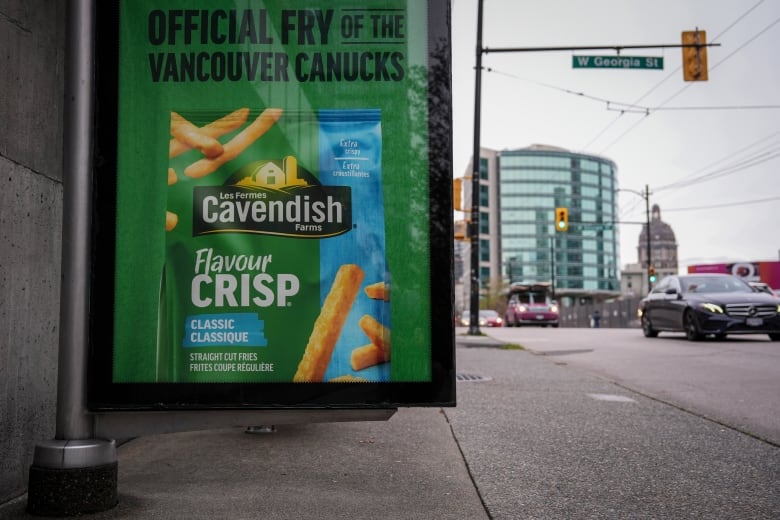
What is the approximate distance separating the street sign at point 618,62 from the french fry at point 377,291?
15016 mm

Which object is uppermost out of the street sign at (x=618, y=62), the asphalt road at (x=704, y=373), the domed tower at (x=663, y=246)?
the domed tower at (x=663, y=246)

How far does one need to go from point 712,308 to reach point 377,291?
13429mm

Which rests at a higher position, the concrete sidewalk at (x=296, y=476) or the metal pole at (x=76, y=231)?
the metal pole at (x=76, y=231)

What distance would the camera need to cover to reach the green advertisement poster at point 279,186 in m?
2.90

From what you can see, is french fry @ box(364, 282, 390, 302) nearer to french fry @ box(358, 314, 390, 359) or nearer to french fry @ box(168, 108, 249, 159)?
french fry @ box(358, 314, 390, 359)

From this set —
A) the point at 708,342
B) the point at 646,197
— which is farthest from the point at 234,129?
the point at 646,197

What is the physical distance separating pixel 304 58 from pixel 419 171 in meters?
0.69

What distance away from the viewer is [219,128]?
2.95 metres

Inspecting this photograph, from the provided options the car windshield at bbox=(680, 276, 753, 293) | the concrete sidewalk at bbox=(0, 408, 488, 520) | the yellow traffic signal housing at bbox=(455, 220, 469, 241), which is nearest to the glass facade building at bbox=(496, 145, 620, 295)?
the yellow traffic signal housing at bbox=(455, 220, 469, 241)

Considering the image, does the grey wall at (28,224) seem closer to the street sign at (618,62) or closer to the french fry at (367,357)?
the french fry at (367,357)

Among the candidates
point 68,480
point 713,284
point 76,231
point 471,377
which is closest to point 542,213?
point 713,284

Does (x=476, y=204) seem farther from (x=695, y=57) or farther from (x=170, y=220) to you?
(x=170, y=220)

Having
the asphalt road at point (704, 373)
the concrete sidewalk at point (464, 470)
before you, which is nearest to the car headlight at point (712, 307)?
the asphalt road at point (704, 373)

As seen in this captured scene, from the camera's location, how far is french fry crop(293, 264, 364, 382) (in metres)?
2.90
